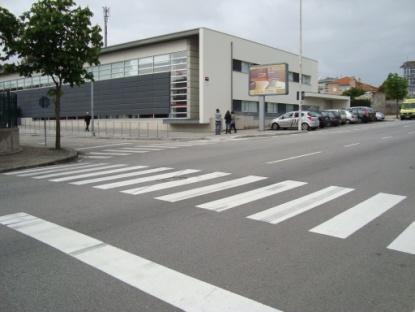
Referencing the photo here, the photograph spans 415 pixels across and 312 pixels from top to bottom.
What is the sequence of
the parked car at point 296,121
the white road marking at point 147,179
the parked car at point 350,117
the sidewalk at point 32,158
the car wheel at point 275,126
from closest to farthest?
the white road marking at point 147,179 < the sidewalk at point 32,158 < the parked car at point 296,121 < the car wheel at point 275,126 < the parked car at point 350,117

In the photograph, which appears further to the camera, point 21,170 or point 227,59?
point 227,59

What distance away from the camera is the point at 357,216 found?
6895 millimetres

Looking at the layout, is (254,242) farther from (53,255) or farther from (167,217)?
(53,255)

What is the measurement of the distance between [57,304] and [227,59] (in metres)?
34.5

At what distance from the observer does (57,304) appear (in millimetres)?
3891

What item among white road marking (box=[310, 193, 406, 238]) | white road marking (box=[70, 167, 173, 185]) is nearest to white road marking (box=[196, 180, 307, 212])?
white road marking (box=[310, 193, 406, 238])

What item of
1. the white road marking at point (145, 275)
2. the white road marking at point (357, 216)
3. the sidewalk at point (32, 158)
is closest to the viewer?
the white road marking at point (145, 275)

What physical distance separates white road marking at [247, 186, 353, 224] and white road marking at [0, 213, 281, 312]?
95.5 inches

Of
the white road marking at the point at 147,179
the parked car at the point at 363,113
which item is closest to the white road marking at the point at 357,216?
the white road marking at the point at 147,179

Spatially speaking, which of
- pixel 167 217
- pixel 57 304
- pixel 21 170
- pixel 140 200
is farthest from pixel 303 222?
pixel 21 170

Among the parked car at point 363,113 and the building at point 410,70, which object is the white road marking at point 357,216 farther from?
the building at point 410,70

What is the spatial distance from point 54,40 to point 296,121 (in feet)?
72.2

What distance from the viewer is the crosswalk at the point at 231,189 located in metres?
6.41

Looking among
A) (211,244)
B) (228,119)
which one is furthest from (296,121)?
(211,244)
